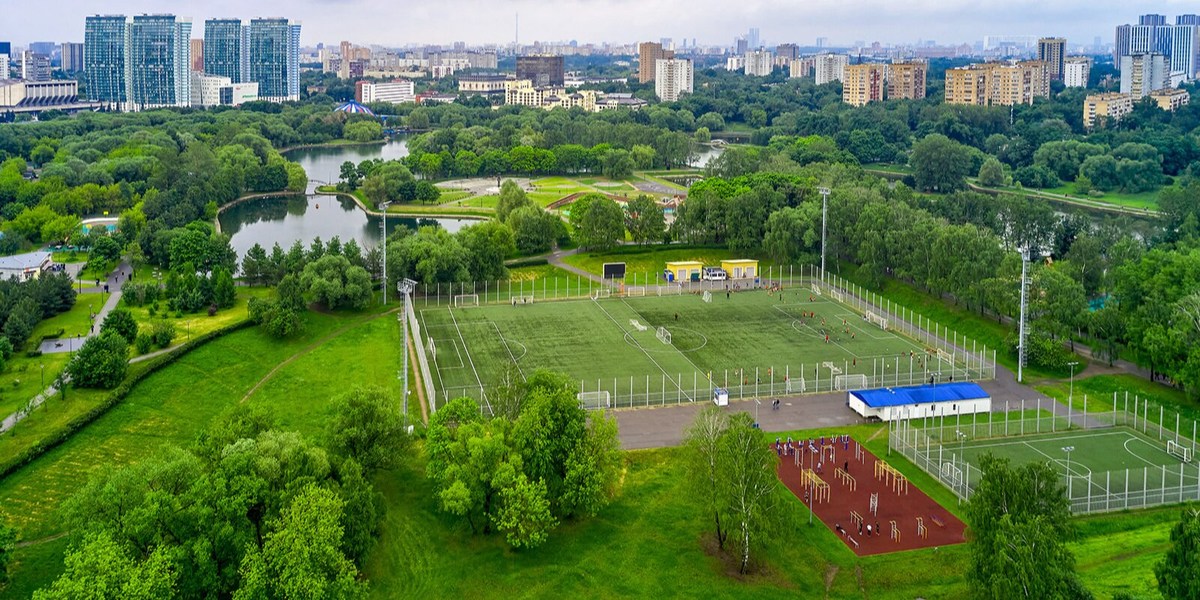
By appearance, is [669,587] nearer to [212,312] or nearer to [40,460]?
[40,460]

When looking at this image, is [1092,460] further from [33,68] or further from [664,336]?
[33,68]

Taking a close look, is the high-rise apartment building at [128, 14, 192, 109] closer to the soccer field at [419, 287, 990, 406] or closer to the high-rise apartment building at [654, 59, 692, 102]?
the high-rise apartment building at [654, 59, 692, 102]

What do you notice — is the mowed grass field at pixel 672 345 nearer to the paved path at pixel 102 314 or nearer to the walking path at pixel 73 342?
the walking path at pixel 73 342

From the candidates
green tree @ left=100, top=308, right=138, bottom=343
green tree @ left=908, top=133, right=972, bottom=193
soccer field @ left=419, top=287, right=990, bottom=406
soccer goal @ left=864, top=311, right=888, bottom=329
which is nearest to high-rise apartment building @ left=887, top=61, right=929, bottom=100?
green tree @ left=908, top=133, right=972, bottom=193

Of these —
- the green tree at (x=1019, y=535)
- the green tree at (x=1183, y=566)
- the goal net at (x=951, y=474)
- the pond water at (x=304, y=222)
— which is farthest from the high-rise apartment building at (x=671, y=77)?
the green tree at (x=1183, y=566)

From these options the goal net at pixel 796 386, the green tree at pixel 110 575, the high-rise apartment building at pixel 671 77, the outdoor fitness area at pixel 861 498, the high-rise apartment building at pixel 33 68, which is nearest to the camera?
the green tree at pixel 110 575

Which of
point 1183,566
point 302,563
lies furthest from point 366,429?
point 1183,566

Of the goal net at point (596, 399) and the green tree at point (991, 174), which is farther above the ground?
the green tree at point (991, 174)
